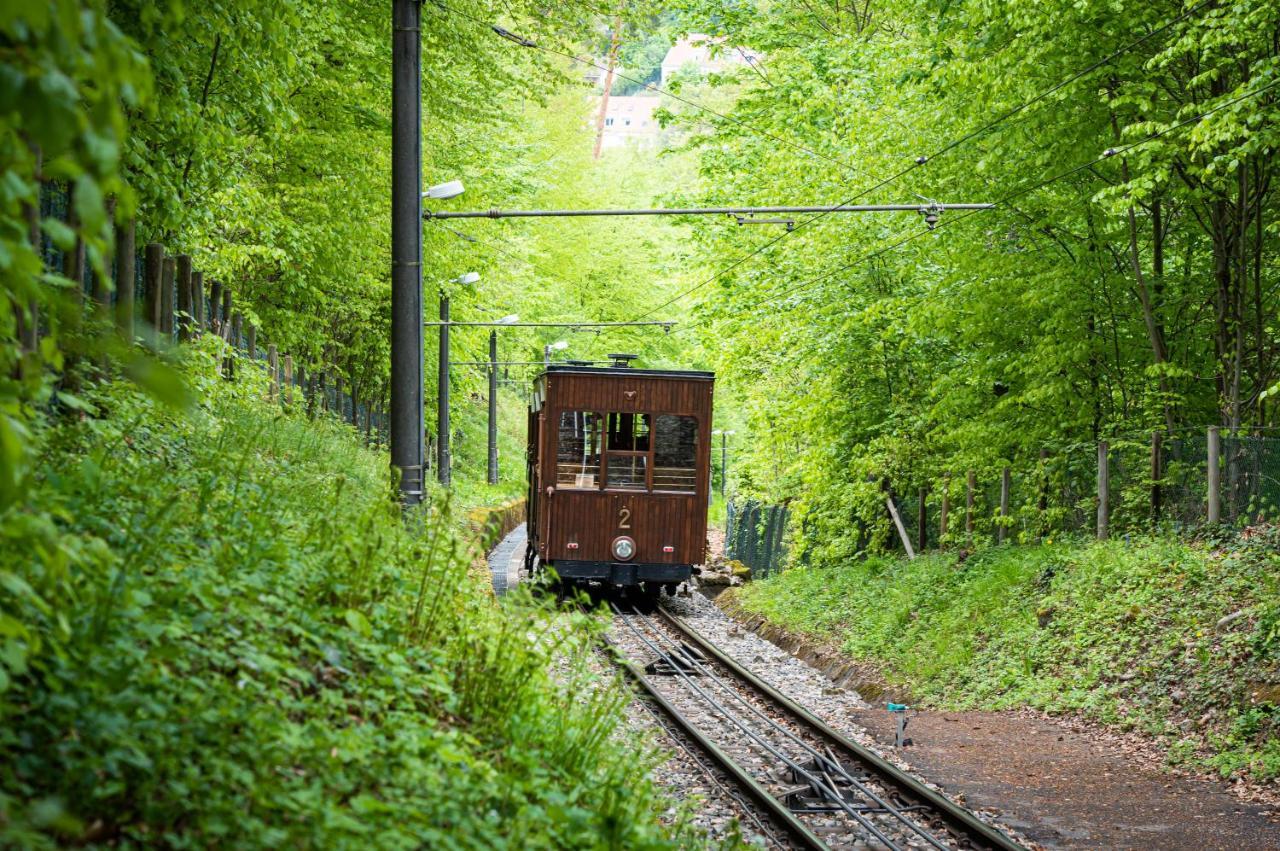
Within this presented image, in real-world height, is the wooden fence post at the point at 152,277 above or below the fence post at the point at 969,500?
above

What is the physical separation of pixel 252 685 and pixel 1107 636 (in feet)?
35.3

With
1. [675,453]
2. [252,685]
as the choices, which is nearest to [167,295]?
[252,685]

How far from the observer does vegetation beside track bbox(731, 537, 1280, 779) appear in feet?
35.7

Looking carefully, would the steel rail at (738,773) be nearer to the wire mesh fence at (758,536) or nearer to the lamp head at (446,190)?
the lamp head at (446,190)

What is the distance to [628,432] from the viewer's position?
19062 millimetres


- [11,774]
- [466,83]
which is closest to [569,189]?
[466,83]

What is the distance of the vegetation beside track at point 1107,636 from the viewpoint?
428 inches

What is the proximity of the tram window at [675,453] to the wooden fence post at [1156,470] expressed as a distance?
250 inches

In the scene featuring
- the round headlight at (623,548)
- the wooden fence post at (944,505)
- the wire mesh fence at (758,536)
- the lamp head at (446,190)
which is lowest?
the wire mesh fence at (758,536)

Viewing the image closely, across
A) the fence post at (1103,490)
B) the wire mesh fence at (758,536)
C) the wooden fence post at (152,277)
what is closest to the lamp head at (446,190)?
the wooden fence post at (152,277)

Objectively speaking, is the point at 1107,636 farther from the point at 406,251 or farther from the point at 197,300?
the point at 197,300

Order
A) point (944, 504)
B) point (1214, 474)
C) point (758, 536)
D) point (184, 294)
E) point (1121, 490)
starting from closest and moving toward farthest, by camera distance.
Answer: point (184, 294) < point (1214, 474) < point (1121, 490) < point (944, 504) < point (758, 536)

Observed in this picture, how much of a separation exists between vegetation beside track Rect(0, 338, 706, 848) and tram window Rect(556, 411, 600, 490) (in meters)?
11.3

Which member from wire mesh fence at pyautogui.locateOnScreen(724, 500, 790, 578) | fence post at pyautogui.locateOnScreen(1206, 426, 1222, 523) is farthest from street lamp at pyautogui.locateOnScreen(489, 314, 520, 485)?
fence post at pyautogui.locateOnScreen(1206, 426, 1222, 523)
